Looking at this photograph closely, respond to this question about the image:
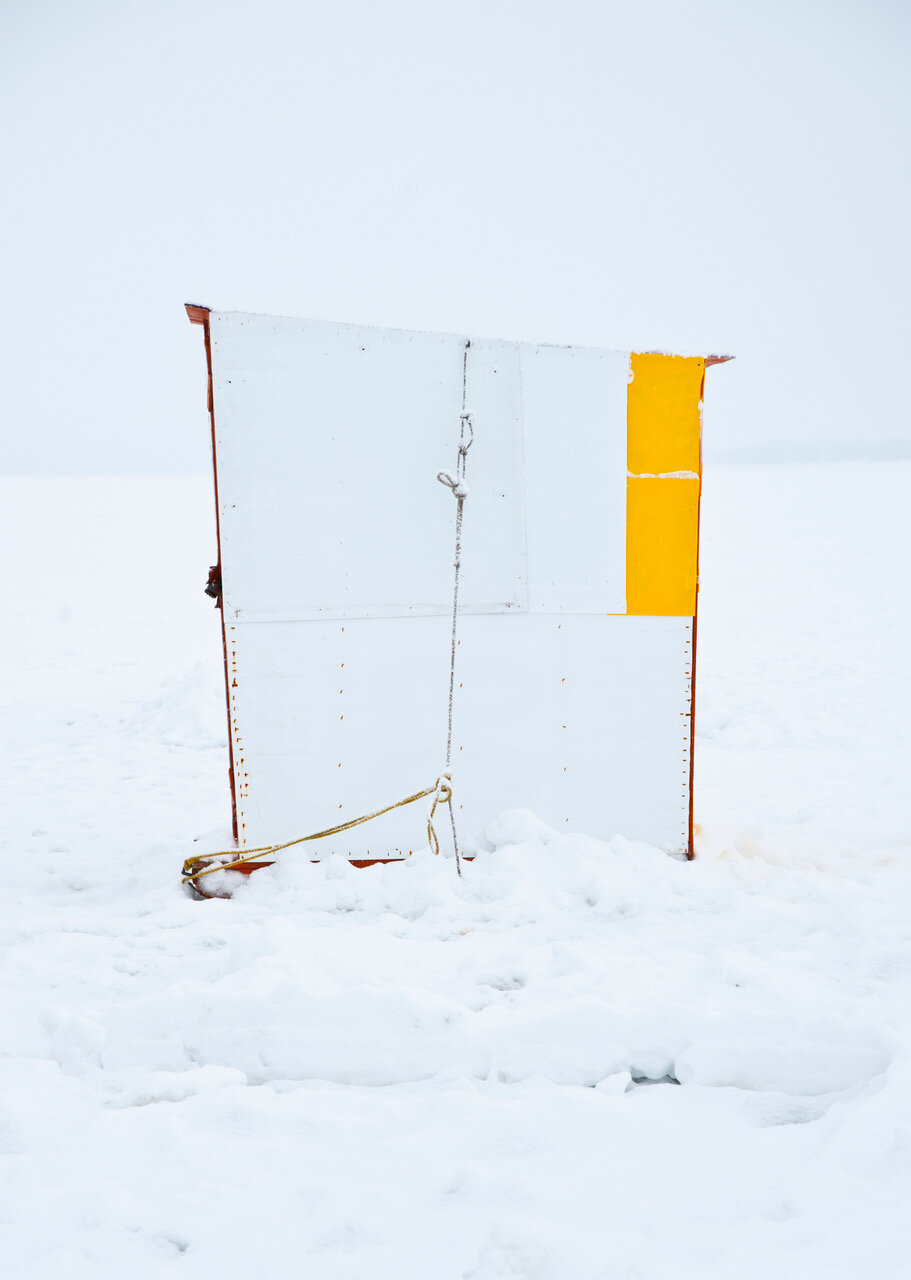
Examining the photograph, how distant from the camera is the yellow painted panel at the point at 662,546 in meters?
4.09

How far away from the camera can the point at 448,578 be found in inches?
156

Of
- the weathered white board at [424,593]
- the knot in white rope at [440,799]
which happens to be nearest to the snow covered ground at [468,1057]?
the knot in white rope at [440,799]

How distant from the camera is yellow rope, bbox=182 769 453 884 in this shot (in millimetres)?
3816

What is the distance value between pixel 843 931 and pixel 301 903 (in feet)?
6.95

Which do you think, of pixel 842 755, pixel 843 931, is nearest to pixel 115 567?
pixel 842 755

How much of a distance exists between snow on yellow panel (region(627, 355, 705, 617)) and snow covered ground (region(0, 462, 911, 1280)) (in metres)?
1.23

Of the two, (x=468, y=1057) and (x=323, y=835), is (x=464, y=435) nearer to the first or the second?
(x=323, y=835)

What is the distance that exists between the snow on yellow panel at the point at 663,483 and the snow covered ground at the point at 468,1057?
1230mm

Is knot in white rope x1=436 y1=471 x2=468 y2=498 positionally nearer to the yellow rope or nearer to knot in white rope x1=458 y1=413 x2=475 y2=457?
knot in white rope x1=458 y1=413 x2=475 y2=457

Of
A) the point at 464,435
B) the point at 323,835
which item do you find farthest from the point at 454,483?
the point at 323,835

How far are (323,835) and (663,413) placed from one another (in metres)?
2.50

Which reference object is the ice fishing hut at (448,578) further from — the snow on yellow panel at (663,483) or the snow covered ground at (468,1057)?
the snow covered ground at (468,1057)

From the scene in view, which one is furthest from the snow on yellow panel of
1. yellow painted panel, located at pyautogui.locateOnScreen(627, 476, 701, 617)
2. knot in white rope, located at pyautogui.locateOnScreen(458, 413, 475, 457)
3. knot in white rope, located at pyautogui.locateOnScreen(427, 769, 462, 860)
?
knot in white rope, located at pyautogui.locateOnScreen(427, 769, 462, 860)

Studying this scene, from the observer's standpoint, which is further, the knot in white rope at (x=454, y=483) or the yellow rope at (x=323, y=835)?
the yellow rope at (x=323, y=835)
